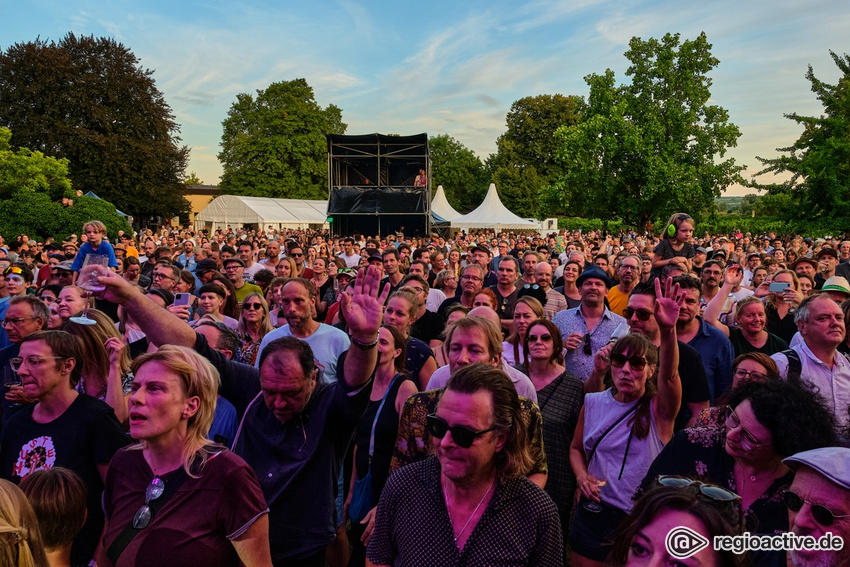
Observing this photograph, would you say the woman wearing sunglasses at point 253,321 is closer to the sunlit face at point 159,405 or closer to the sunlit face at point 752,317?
the sunlit face at point 159,405

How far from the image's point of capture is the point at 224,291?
5.73 m

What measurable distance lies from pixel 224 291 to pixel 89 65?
134 ft

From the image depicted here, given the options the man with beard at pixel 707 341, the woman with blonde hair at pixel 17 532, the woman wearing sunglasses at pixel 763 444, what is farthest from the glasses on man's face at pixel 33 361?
the man with beard at pixel 707 341

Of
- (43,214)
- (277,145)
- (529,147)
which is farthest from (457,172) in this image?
(43,214)

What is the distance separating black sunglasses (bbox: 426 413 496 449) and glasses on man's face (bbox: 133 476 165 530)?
39.2 inches

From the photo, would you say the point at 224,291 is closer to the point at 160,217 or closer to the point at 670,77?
the point at 670,77

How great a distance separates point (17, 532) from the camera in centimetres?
194

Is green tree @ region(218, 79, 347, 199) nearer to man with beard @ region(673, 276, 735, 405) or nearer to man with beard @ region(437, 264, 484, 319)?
man with beard @ region(437, 264, 484, 319)

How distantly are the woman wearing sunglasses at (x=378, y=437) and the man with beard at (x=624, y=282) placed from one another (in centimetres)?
347

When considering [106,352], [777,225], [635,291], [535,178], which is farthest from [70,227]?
[535,178]

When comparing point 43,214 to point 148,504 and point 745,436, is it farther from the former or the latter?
point 745,436

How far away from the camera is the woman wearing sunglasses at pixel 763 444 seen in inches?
90.0

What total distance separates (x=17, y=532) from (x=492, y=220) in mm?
34589

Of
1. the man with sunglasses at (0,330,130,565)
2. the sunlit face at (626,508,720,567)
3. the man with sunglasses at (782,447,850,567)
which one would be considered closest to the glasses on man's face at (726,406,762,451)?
Result: the man with sunglasses at (782,447,850,567)
